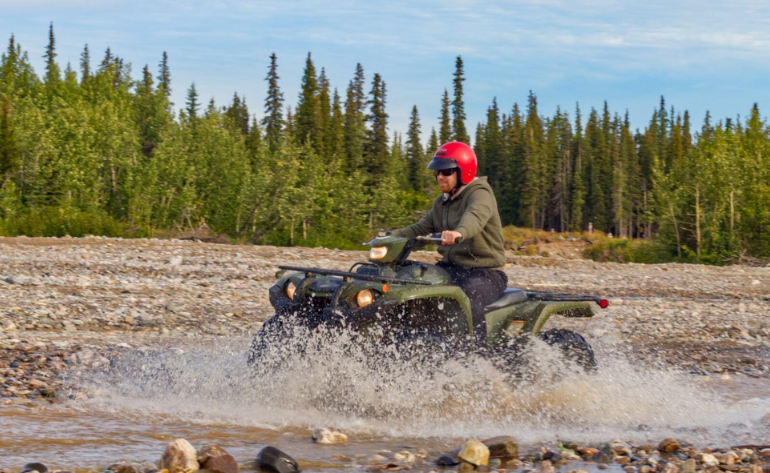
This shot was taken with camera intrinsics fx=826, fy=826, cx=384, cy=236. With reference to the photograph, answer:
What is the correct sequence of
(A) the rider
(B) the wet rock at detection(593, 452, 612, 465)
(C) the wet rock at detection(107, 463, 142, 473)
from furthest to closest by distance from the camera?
(A) the rider, (B) the wet rock at detection(593, 452, 612, 465), (C) the wet rock at detection(107, 463, 142, 473)

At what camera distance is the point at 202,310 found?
13570 mm

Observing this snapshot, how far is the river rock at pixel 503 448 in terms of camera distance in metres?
→ 5.97

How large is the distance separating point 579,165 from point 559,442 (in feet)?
410

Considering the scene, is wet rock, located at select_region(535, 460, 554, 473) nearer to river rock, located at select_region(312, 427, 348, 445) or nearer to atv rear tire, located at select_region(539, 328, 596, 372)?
river rock, located at select_region(312, 427, 348, 445)

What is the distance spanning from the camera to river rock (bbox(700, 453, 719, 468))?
577cm

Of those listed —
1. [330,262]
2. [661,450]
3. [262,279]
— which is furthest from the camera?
[330,262]

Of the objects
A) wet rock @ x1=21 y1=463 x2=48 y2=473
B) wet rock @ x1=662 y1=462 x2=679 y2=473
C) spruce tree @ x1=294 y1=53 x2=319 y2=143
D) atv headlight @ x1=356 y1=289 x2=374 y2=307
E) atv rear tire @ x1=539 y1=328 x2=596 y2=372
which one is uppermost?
spruce tree @ x1=294 y1=53 x2=319 y2=143

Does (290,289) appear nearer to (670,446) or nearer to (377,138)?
(670,446)

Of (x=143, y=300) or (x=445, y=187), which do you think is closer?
(x=445, y=187)

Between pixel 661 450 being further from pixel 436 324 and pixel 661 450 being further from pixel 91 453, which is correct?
pixel 91 453

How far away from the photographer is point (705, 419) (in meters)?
7.51

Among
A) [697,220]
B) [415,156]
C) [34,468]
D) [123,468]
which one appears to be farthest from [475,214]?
[415,156]

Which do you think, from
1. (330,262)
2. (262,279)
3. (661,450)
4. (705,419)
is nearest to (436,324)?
(661,450)

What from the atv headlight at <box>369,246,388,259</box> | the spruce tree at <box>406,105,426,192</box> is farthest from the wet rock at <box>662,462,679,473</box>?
the spruce tree at <box>406,105,426,192</box>
